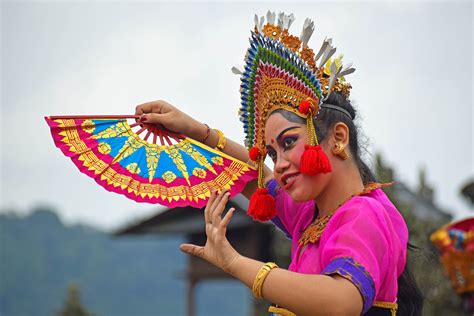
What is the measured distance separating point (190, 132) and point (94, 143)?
1.45ft

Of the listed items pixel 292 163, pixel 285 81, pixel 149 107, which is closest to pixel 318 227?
pixel 292 163

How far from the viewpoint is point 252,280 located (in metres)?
2.87

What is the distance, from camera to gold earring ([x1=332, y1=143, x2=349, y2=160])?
312cm

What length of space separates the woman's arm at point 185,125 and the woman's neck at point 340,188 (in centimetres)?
55

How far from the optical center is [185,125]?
145 inches

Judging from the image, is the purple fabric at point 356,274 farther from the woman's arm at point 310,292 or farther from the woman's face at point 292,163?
the woman's face at point 292,163

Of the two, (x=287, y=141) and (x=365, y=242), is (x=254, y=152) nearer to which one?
(x=287, y=141)

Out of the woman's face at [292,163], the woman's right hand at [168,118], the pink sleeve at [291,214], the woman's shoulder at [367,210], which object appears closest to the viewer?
the woman's shoulder at [367,210]

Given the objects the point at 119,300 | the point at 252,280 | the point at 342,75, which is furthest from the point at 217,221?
the point at 119,300

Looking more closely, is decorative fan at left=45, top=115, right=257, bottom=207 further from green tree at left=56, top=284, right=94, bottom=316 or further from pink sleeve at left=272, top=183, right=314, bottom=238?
green tree at left=56, top=284, right=94, bottom=316

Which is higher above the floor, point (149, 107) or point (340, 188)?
point (149, 107)

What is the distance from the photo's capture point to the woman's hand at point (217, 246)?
2939mm

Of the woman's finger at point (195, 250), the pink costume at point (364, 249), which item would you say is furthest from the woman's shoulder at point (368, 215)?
the woman's finger at point (195, 250)

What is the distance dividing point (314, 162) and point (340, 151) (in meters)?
0.18
